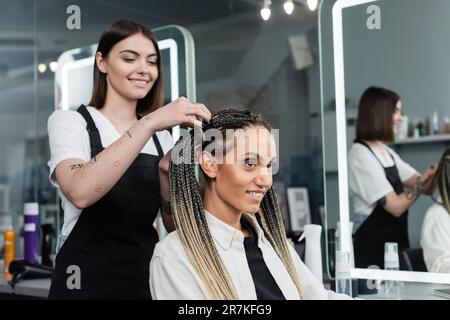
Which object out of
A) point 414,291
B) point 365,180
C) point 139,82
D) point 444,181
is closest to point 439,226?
point 444,181

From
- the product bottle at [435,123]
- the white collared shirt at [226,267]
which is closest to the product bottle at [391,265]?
the white collared shirt at [226,267]

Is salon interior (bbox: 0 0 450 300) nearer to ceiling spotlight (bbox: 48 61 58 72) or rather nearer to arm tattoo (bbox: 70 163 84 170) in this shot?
ceiling spotlight (bbox: 48 61 58 72)

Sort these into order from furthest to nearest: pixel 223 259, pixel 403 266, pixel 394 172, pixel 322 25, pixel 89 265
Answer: pixel 394 172
pixel 403 266
pixel 322 25
pixel 89 265
pixel 223 259

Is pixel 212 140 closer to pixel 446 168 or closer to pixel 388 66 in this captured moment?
pixel 446 168

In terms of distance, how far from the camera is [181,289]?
1.10 m

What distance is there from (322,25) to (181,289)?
95cm

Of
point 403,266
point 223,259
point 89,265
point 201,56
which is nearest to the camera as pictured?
point 223,259

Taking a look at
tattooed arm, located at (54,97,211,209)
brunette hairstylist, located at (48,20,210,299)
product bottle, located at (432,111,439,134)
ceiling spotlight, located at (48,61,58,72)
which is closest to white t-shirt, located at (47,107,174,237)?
brunette hairstylist, located at (48,20,210,299)

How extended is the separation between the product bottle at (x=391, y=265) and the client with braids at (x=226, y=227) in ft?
1.35

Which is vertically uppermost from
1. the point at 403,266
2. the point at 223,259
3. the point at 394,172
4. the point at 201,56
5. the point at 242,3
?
the point at 242,3

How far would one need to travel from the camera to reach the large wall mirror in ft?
5.47

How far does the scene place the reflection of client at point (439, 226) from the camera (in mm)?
1842

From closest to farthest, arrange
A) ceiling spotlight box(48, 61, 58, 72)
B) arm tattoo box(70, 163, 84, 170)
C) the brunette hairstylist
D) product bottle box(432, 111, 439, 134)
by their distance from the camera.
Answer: arm tattoo box(70, 163, 84, 170)
the brunette hairstylist
product bottle box(432, 111, 439, 134)
ceiling spotlight box(48, 61, 58, 72)
